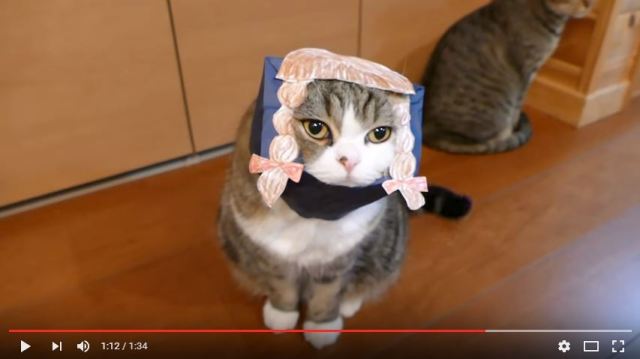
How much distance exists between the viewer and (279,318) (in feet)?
3.05

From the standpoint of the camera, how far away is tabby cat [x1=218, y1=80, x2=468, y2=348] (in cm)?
59

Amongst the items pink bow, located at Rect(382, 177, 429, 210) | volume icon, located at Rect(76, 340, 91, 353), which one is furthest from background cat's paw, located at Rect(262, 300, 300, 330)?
pink bow, located at Rect(382, 177, 429, 210)

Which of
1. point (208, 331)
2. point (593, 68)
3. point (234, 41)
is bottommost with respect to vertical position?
point (208, 331)

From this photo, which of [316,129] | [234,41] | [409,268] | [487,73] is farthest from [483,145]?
[316,129]

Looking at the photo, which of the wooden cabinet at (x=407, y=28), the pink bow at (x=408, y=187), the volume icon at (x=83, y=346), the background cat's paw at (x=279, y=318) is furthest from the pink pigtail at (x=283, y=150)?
the wooden cabinet at (x=407, y=28)

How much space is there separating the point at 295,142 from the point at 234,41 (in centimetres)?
80

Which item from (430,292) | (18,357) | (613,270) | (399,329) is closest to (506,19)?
(613,270)

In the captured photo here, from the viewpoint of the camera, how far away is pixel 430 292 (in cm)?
104

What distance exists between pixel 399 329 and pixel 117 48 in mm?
930

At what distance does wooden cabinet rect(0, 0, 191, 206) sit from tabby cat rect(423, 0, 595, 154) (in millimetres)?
797

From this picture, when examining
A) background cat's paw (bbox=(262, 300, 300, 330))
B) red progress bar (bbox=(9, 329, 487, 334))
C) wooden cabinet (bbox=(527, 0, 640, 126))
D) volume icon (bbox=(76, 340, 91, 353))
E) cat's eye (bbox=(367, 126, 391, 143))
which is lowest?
red progress bar (bbox=(9, 329, 487, 334))

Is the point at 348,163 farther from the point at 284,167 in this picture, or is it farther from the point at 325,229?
the point at 325,229

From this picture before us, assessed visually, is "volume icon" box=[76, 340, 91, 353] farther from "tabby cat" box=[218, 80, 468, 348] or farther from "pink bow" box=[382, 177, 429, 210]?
"pink bow" box=[382, 177, 429, 210]

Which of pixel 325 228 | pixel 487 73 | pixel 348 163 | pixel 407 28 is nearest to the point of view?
pixel 348 163
